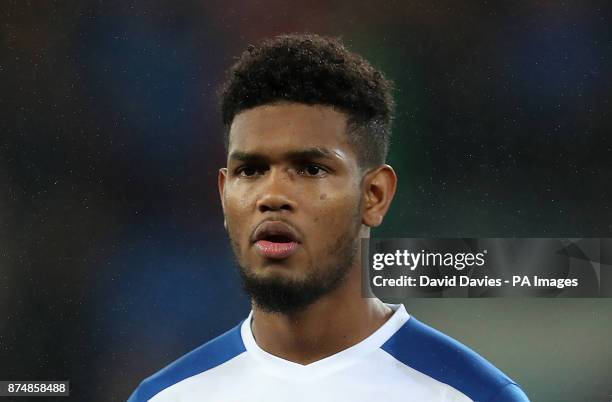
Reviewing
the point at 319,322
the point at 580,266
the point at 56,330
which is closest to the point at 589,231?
the point at 580,266

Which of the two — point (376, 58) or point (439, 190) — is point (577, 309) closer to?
point (439, 190)

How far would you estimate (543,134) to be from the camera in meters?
3.06

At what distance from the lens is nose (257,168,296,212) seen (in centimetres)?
214

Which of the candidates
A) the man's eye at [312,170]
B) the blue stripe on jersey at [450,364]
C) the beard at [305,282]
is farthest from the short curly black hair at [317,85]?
the blue stripe on jersey at [450,364]

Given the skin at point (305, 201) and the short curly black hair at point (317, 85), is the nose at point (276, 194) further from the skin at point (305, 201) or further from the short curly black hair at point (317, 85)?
the short curly black hair at point (317, 85)

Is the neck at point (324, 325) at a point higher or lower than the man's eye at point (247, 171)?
lower

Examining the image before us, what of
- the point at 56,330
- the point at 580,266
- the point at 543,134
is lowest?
the point at 56,330

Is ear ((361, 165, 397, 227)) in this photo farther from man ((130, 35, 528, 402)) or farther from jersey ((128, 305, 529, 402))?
jersey ((128, 305, 529, 402))

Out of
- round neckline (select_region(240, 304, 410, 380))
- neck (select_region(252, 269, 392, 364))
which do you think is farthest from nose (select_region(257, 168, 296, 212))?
round neckline (select_region(240, 304, 410, 380))

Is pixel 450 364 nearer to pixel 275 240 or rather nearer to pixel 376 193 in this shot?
pixel 376 193

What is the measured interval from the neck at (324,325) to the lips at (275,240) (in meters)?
0.20

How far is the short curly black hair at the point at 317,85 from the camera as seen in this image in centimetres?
223

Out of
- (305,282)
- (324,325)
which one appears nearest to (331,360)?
(324,325)

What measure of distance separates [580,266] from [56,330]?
1872 mm
